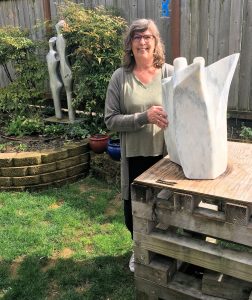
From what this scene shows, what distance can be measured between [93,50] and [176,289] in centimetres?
343

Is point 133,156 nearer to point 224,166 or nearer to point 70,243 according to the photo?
point 224,166

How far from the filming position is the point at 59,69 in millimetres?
5367

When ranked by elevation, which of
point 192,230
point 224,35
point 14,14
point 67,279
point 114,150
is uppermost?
point 14,14

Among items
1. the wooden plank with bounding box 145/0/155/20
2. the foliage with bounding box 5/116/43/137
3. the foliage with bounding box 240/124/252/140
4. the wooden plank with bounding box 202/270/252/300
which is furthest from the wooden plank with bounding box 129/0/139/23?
the wooden plank with bounding box 202/270/252/300

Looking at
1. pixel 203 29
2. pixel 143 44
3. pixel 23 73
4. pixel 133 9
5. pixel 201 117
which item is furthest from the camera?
pixel 23 73

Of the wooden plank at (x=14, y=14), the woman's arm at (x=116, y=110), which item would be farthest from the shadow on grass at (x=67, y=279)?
the wooden plank at (x=14, y=14)

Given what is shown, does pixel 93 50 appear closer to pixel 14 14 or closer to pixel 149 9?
pixel 149 9

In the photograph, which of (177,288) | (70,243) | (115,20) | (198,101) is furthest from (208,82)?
(115,20)

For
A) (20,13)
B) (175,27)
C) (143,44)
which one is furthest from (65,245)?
(20,13)

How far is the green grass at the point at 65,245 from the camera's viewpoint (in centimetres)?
285

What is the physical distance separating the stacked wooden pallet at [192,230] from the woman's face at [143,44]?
721 millimetres

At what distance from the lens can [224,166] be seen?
2123mm

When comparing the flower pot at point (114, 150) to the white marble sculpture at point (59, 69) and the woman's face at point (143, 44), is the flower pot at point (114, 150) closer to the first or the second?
the white marble sculpture at point (59, 69)

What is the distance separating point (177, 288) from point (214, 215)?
1.99 feet
